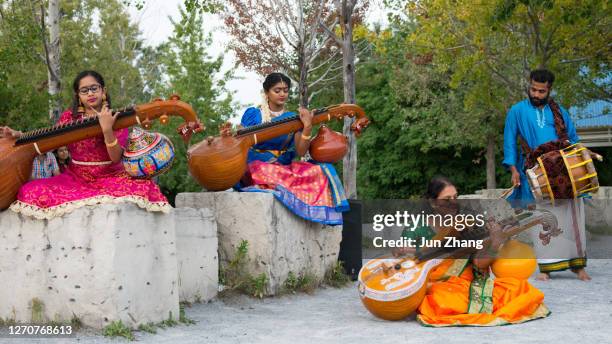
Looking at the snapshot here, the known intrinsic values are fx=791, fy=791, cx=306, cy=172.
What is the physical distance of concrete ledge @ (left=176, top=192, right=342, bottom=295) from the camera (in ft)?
20.6

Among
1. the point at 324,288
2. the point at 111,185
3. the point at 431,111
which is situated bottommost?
the point at 324,288

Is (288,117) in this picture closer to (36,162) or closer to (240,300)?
(240,300)

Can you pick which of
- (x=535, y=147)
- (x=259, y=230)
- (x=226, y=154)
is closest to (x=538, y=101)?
(x=535, y=147)

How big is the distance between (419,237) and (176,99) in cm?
185

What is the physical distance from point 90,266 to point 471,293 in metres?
2.42

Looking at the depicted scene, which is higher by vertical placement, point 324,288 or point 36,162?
point 36,162

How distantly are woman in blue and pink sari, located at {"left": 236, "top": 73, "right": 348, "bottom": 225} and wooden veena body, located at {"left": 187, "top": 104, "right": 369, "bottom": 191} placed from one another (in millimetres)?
244

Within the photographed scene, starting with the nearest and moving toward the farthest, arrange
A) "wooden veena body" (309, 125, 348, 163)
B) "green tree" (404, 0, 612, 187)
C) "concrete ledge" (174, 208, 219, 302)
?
"concrete ledge" (174, 208, 219, 302) < "wooden veena body" (309, 125, 348, 163) < "green tree" (404, 0, 612, 187)

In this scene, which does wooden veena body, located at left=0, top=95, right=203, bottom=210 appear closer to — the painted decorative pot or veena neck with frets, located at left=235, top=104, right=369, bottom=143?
the painted decorative pot

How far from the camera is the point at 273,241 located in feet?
20.7

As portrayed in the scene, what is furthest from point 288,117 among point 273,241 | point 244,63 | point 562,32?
point 244,63

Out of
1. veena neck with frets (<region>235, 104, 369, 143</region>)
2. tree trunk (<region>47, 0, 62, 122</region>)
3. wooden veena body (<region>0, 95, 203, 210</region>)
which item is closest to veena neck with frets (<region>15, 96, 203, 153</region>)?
wooden veena body (<region>0, 95, 203, 210</region>)

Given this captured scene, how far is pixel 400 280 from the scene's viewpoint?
5.14 metres

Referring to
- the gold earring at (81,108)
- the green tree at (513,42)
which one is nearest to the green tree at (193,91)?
the green tree at (513,42)
